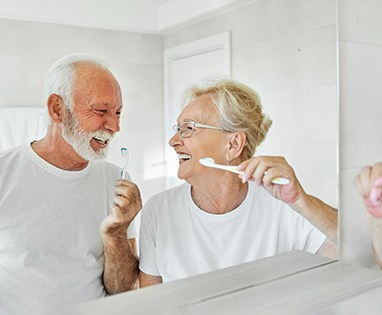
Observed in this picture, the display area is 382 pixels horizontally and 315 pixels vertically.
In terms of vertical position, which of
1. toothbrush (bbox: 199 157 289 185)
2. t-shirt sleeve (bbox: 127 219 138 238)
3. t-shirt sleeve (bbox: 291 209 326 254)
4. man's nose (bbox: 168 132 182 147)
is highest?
man's nose (bbox: 168 132 182 147)

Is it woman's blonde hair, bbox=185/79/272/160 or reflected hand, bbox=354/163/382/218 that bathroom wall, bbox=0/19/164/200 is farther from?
reflected hand, bbox=354/163/382/218

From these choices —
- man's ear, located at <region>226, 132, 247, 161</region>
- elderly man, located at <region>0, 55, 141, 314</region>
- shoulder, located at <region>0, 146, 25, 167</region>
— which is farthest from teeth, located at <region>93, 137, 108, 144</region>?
man's ear, located at <region>226, 132, 247, 161</region>

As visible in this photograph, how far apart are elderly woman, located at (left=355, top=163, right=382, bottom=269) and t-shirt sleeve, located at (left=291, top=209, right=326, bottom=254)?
5.0 inches

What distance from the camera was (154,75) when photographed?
72 centimetres

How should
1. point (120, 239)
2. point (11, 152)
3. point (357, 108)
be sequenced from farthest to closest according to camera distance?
point (357, 108), point (120, 239), point (11, 152)

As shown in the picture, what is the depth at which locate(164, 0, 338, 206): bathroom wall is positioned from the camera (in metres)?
0.79

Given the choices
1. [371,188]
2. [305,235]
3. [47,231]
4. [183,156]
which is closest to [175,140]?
[183,156]

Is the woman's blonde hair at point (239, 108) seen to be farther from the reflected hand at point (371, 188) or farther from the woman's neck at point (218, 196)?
the reflected hand at point (371, 188)

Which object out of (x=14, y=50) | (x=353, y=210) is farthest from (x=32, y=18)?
(x=353, y=210)

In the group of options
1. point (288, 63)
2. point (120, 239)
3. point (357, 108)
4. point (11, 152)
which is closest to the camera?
point (11, 152)

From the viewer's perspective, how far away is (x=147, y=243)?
74 cm

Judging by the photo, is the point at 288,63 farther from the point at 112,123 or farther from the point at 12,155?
the point at 12,155

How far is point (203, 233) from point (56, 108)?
33cm

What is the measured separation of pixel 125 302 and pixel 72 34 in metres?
0.42
